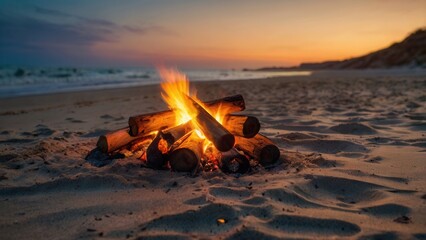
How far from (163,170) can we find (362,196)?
1.92m

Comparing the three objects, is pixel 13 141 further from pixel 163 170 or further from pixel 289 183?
pixel 289 183

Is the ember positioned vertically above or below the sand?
above

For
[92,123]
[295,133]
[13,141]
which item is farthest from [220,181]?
[92,123]

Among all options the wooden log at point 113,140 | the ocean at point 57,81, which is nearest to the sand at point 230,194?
the wooden log at point 113,140

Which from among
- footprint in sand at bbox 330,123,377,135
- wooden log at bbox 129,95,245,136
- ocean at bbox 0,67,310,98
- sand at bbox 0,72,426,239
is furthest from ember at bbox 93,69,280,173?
ocean at bbox 0,67,310,98

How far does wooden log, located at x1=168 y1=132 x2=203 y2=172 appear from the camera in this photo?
336cm

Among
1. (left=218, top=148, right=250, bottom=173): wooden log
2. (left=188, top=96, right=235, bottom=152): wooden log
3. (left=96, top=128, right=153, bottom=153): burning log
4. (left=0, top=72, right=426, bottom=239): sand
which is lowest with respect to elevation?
(left=0, top=72, right=426, bottom=239): sand

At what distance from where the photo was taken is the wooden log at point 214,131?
322 cm

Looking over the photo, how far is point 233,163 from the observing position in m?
3.44

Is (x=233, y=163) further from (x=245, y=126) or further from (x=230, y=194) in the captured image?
(x=230, y=194)

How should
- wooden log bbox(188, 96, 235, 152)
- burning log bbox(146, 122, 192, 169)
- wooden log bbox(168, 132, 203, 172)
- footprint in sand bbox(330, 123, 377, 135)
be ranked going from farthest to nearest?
1. footprint in sand bbox(330, 123, 377, 135)
2. burning log bbox(146, 122, 192, 169)
3. wooden log bbox(168, 132, 203, 172)
4. wooden log bbox(188, 96, 235, 152)

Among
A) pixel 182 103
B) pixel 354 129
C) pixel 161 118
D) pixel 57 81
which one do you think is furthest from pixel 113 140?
pixel 57 81

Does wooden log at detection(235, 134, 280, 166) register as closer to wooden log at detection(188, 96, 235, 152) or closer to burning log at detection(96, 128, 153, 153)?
wooden log at detection(188, 96, 235, 152)

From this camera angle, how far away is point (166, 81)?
4586mm
